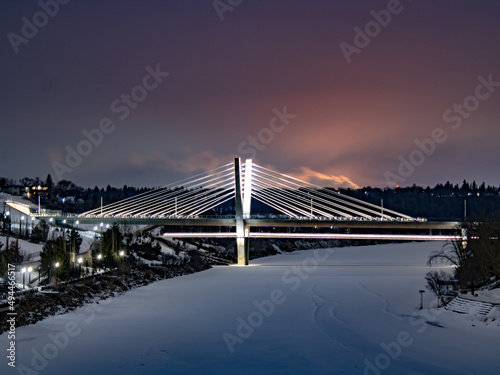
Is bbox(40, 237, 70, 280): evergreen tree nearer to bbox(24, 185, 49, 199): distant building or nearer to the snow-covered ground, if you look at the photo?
the snow-covered ground

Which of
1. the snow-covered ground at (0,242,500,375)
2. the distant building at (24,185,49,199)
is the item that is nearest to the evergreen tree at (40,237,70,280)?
the snow-covered ground at (0,242,500,375)

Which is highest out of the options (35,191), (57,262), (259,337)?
(35,191)

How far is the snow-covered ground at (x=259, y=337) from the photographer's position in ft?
52.0

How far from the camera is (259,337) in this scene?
64.2ft

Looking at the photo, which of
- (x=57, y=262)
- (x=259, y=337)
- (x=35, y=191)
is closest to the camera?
(x=259, y=337)

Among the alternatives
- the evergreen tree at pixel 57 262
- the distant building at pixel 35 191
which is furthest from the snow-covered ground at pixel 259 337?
the distant building at pixel 35 191

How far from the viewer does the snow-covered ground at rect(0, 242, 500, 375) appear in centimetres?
1585

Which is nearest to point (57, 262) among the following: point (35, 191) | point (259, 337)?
point (259, 337)

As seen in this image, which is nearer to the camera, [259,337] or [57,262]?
[259,337]

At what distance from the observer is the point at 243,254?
185ft

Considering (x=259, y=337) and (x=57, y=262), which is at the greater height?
(x=57, y=262)

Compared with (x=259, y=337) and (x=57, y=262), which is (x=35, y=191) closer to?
(x=57, y=262)

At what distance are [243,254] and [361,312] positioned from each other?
3212cm

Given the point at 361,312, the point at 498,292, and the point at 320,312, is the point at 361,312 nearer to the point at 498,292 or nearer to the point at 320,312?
the point at 320,312
